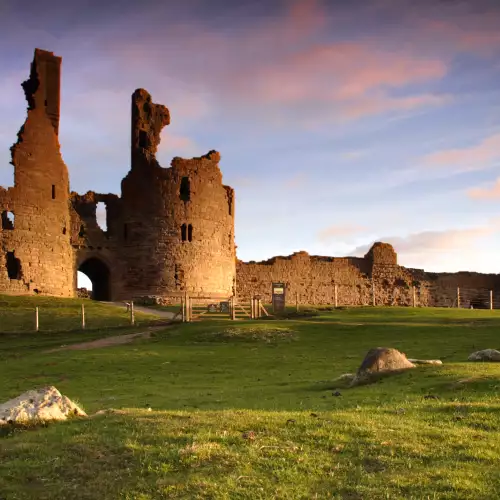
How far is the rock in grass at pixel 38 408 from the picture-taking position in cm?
1159

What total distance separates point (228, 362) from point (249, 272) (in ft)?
146

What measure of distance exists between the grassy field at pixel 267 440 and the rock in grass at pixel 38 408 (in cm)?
40

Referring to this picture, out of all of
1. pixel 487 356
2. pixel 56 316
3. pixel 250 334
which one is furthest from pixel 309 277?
pixel 487 356

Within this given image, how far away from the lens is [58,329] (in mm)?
38031

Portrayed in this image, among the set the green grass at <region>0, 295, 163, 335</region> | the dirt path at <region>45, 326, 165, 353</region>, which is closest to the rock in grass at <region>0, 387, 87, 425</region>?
the dirt path at <region>45, 326, 165, 353</region>

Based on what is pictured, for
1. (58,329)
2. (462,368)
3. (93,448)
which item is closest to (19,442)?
(93,448)

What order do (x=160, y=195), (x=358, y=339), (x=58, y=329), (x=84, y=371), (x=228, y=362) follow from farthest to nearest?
(x=160, y=195) < (x=58, y=329) < (x=358, y=339) < (x=228, y=362) < (x=84, y=371)

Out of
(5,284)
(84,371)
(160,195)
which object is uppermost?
(160,195)

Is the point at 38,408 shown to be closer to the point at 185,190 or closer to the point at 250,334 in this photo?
the point at 250,334

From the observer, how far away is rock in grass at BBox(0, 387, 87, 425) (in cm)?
1159

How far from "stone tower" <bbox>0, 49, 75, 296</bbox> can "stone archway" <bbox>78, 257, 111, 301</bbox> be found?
3.58m

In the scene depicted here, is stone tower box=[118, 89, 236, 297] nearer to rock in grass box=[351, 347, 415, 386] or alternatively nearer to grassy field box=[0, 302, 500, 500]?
grassy field box=[0, 302, 500, 500]

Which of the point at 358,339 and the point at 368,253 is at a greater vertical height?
the point at 368,253

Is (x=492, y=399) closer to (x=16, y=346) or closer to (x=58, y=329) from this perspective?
(x=16, y=346)
